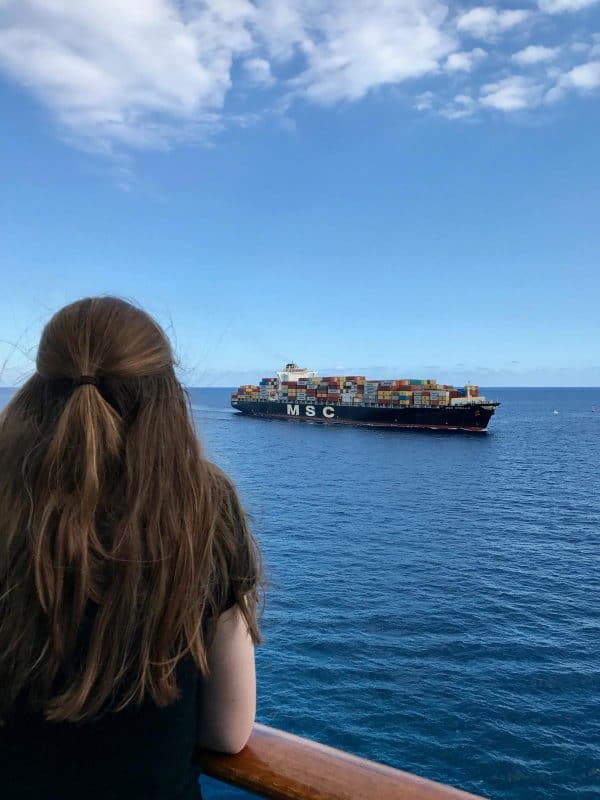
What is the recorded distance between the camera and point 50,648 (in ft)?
3.53

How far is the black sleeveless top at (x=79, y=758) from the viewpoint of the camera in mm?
1081

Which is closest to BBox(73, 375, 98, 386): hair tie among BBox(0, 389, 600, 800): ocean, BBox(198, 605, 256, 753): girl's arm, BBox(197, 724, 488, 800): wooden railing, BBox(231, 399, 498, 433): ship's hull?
BBox(0, 389, 600, 800): ocean

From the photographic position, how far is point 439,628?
619 inches

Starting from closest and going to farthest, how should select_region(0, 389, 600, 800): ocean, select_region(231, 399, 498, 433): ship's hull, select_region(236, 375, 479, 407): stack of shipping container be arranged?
1. select_region(0, 389, 600, 800): ocean
2. select_region(231, 399, 498, 433): ship's hull
3. select_region(236, 375, 479, 407): stack of shipping container

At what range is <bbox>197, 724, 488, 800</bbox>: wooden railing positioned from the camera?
1.29 m

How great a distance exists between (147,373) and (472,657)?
1498cm

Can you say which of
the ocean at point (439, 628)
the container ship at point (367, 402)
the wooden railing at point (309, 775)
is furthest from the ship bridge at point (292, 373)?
the wooden railing at point (309, 775)

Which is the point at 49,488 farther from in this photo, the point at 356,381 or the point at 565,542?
the point at 356,381

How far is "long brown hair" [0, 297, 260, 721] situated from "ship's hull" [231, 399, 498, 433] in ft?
217

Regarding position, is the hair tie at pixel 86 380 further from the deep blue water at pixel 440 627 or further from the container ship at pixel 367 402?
the container ship at pixel 367 402

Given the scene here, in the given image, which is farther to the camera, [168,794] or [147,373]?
[147,373]

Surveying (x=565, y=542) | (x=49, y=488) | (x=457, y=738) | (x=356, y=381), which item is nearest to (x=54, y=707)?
(x=49, y=488)

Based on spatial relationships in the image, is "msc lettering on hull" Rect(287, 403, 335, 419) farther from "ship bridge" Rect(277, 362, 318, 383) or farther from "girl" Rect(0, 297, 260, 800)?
"girl" Rect(0, 297, 260, 800)

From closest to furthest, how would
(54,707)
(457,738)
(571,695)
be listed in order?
(54,707) → (457,738) → (571,695)
